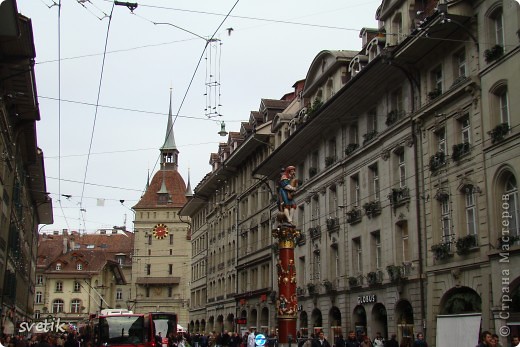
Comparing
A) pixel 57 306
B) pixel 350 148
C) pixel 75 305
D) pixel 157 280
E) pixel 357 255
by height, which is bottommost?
pixel 57 306

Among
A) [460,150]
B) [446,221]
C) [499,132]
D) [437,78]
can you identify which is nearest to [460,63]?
[437,78]

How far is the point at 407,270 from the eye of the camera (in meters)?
30.0

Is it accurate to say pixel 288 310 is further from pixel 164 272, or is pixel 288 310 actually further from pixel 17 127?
pixel 164 272

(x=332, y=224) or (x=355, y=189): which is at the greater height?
(x=355, y=189)

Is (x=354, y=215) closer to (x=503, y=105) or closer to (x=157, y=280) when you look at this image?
(x=503, y=105)

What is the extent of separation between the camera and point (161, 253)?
380ft

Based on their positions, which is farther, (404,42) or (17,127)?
(17,127)

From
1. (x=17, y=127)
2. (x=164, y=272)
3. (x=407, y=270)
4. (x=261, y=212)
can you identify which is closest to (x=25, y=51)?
(x=17, y=127)

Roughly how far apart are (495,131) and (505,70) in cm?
187

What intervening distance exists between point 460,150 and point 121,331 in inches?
674

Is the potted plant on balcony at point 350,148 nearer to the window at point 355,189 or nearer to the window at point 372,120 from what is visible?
the window at point 355,189

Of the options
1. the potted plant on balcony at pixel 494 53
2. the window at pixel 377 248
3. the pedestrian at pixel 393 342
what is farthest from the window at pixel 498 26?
the window at pixel 377 248

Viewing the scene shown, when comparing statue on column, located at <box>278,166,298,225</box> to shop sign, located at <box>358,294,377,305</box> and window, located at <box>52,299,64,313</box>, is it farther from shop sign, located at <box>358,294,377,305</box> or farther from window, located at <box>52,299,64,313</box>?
window, located at <box>52,299,64,313</box>

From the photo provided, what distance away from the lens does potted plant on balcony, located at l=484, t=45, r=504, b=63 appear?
24.0 metres
